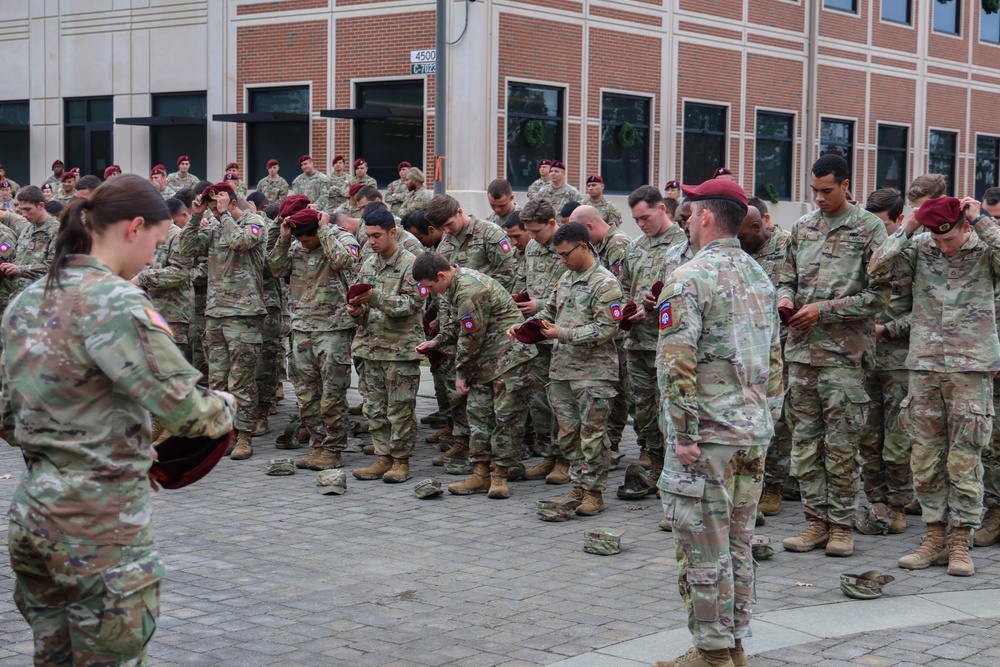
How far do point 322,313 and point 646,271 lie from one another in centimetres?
280

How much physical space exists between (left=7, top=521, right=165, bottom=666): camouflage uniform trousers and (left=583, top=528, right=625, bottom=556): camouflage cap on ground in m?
4.11

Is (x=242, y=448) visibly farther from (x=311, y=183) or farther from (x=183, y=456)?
(x=311, y=183)

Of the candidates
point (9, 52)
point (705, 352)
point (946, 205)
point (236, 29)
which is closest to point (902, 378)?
point (946, 205)

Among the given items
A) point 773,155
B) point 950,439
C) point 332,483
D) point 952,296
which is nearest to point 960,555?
point 950,439

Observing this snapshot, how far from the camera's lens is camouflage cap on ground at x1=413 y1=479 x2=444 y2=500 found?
30.0 feet

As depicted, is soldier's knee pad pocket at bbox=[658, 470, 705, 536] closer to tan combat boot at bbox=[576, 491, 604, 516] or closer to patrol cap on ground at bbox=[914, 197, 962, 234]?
patrol cap on ground at bbox=[914, 197, 962, 234]

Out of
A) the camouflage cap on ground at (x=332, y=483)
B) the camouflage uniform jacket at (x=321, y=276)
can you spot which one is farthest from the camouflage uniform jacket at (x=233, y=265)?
the camouflage cap on ground at (x=332, y=483)

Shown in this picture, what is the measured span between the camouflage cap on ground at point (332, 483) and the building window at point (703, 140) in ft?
59.1

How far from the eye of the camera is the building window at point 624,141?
24609 mm

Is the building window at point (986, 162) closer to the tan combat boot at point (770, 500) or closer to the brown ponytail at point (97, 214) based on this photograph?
the tan combat boot at point (770, 500)

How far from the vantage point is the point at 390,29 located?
74.9 ft

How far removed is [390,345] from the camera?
384 inches

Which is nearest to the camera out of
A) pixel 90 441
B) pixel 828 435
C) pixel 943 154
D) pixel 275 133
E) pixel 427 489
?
pixel 90 441

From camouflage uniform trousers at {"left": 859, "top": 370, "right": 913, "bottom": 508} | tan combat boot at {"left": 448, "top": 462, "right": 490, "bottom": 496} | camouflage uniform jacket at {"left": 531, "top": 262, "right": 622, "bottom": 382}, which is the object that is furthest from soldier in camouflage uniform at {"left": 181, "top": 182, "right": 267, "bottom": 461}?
camouflage uniform trousers at {"left": 859, "top": 370, "right": 913, "bottom": 508}
